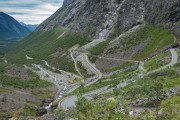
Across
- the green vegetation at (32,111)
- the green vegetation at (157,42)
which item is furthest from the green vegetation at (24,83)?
the green vegetation at (32,111)

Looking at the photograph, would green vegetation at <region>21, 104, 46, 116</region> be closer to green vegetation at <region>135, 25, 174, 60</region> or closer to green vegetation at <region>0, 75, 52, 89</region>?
green vegetation at <region>0, 75, 52, 89</region>

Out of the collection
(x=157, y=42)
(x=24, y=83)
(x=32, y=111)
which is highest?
(x=157, y=42)

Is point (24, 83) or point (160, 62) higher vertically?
point (160, 62)

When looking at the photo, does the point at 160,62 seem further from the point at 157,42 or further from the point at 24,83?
the point at 24,83

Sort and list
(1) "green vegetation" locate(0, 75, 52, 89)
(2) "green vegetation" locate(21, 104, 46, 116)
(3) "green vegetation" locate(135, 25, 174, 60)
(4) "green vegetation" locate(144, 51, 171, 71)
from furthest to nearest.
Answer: (3) "green vegetation" locate(135, 25, 174, 60) < (1) "green vegetation" locate(0, 75, 52, 89) < (4) "green vegetation" locate(144, 51, 171, 71) < (2) "green vegetation" locate(21, 104, 46, 116)

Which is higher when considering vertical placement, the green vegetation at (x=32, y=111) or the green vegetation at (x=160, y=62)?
the green vegetation at (x=160, y=62)

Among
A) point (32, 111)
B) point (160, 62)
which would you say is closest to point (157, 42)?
point (160, 62)

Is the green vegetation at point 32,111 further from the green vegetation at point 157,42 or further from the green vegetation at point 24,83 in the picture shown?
the green vegetation at point 157,42

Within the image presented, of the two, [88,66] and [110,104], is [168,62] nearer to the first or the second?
[88,66]

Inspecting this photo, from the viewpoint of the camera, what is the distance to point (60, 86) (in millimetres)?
170625

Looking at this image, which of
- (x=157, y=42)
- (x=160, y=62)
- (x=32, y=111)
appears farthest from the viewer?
(x=157, y=42)

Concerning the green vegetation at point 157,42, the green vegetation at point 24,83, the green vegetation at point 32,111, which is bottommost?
the green vegetation at point 32,111

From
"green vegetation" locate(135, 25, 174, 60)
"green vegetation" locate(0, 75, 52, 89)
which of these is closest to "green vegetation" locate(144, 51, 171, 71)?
"green vegetation" locate(135, 25, 174, 60)

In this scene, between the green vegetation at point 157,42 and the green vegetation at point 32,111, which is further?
the green vegetation at point 157,42
